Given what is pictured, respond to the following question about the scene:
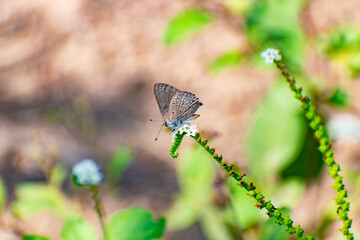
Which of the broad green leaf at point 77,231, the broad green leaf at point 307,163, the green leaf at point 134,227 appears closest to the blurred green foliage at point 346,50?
the broad green leaf at point 307,163

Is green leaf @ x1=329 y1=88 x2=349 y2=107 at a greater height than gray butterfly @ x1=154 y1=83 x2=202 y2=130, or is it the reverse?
green leaf @ x1=329 y1=88 x2=349 y2=107

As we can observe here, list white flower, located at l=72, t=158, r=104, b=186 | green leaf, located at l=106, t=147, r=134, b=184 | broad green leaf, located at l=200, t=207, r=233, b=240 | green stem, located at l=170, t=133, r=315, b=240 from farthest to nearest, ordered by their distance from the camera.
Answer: green leaf, located at l=106, t=147, r=134, b=184, broad green leaf, located at l=200, t=207, r=233, b=240, white flower, located at l=72, t=158, r=104, b=186, green stem, located at l=170, t=133, r=315, b=240

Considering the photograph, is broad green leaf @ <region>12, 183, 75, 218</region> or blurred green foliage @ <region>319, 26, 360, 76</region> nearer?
broad green leaf @ <region>12, 183, 75, 218</region>

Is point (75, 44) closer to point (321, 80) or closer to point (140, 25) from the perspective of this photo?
point (140, 25)

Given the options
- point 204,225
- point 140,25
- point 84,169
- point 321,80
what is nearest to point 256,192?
point 84,169

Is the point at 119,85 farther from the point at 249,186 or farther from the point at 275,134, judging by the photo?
the point at 249,186

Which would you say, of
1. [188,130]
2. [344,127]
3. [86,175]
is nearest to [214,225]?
[344,127]

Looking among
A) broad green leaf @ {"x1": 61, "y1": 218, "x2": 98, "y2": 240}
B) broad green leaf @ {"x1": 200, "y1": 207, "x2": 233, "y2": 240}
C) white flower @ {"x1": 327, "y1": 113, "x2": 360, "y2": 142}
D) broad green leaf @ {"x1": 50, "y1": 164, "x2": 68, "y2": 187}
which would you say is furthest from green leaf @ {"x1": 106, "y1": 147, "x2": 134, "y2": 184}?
broad green leaf @ {"x1": 61, "y1": 218, "x2": 98, "y2": 240}

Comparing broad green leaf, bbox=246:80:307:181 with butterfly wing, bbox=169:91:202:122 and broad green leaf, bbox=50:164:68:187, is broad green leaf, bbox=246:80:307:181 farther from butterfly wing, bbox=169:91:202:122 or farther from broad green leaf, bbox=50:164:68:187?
butterfly wing, bbox=169:91:202:122

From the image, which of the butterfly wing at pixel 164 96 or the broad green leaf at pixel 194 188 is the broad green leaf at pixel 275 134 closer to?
the broad green leaf at pixel 194 188
